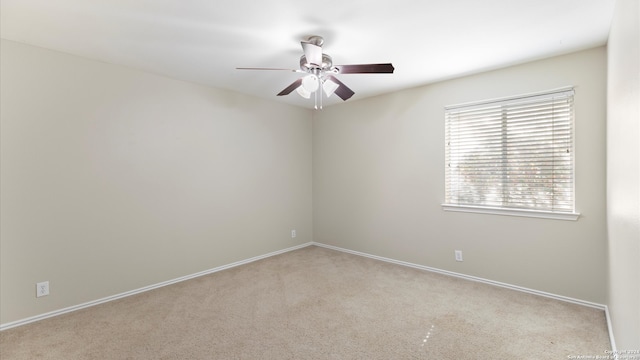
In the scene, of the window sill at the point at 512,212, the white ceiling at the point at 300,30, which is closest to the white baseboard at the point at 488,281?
the window sill at the point at 512,212

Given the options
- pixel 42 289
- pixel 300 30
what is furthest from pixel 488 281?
pixel 42 289

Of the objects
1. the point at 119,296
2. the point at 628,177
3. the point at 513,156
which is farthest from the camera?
the point at 513,156

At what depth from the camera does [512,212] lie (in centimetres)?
312

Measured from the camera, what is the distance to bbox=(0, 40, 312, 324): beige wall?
252 centimetres

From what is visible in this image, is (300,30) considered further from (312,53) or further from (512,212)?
(512,212)

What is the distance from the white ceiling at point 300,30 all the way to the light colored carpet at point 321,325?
2.41 metres

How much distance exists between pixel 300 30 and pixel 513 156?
2.57m

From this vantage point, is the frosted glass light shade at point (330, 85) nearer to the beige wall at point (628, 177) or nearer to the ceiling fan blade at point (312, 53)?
the ceiling fan blade at point (312, 53)

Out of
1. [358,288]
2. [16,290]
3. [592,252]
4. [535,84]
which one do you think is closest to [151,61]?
[16,290]

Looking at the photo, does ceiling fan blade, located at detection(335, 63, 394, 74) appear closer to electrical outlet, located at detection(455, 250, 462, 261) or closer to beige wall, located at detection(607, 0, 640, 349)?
beige wall, located at detection(607, 0, 640, 349)

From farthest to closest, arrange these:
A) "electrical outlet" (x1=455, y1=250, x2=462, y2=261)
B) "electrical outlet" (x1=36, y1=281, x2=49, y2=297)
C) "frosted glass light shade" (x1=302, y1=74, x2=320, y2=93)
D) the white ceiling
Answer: "electrical outlet" (x1=455, y1=250, x2=462, y2=261) → "electrical outlet" (x1=36, y1=281, x2=49, y2=297) → "frosted glass light shade" (x1=302, y1=74, x2=320, y2=93) → the white ceiling

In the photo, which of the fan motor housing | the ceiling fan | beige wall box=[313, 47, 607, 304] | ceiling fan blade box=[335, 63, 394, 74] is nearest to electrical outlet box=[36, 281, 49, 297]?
the ceiling fan

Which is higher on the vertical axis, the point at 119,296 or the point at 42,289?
the point at 42,289

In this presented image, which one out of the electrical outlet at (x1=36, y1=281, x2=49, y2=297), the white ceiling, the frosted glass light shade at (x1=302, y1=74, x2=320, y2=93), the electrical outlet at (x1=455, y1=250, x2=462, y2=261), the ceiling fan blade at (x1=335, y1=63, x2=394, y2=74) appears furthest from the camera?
the electrical outlet at (x1=455, y1=250, x2=462, y2=261)
